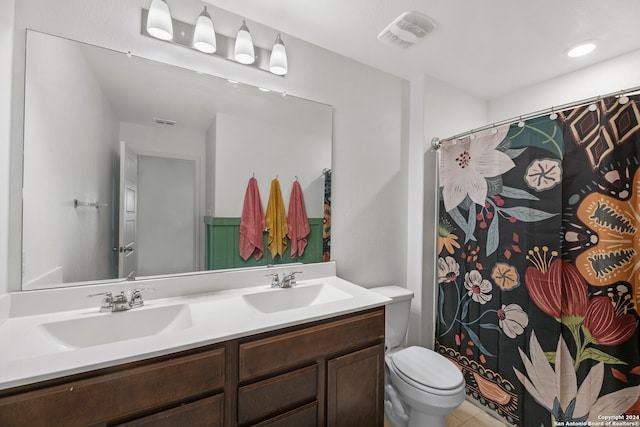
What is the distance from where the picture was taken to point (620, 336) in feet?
4.24

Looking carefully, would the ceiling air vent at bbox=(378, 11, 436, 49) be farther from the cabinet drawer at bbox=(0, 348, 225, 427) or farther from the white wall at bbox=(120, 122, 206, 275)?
the cabinet drawer at bbox=(0, 348, 225, 427)

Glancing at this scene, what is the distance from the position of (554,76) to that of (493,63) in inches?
23.7

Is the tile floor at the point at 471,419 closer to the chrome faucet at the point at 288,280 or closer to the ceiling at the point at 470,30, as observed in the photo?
the chrome faucet at the point at 288,280

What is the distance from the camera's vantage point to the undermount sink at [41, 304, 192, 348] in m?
1.00

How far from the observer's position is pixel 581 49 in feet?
5.65

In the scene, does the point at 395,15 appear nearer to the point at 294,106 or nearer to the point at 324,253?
the point at 294,106

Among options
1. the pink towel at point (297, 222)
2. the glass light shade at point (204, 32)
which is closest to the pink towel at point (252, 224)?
the pink towel at point (297, 222)

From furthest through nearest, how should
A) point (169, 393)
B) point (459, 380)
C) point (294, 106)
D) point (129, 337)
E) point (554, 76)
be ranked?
point (554, 76), point (294, 106), point (459, 380), point (129, 337), point (169, 393)

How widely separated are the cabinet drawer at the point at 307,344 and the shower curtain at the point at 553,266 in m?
0.91

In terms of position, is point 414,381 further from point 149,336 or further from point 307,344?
point 149,336

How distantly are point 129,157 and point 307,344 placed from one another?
1223 mm

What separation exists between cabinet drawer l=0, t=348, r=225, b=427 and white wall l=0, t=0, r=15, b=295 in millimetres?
563

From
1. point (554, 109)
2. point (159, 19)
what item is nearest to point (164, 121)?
point (159, 19)

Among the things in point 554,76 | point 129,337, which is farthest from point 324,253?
point 554,76
